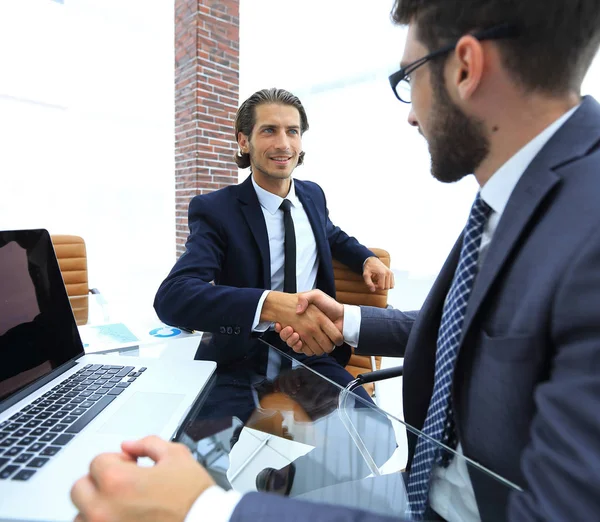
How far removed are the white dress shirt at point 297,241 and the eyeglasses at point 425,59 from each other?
3.40 feet

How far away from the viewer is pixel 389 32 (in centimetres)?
404

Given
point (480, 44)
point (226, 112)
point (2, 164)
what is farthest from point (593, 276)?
point (2, 164)

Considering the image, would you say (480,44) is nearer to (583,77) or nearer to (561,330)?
(583,77)

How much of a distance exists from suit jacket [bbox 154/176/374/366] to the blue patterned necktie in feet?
2.05

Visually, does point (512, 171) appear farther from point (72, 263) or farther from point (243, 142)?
point (72, 263)

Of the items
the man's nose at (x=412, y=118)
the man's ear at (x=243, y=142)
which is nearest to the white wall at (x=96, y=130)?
the man's ear at (x=243, y=142)

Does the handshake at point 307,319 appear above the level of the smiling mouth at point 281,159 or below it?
below

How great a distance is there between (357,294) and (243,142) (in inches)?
42.9

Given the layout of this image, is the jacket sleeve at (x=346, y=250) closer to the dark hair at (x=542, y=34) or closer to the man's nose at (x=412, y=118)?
the man's nose at (x=412, y=118)

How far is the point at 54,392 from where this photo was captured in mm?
798

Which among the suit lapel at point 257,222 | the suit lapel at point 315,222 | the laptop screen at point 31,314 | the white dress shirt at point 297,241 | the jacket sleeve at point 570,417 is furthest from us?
the suit lapel at point 315,222

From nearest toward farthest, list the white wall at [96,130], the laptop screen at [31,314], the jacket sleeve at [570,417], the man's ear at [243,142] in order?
1. the jacket sleeve at [570,417]
2. the laptop screen at [31,314]
3. the man's ear at [243,142]
4. the white wall at [96,130]

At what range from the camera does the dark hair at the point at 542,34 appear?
1.98 ft

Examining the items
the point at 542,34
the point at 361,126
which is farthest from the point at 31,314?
the point at 361,126
